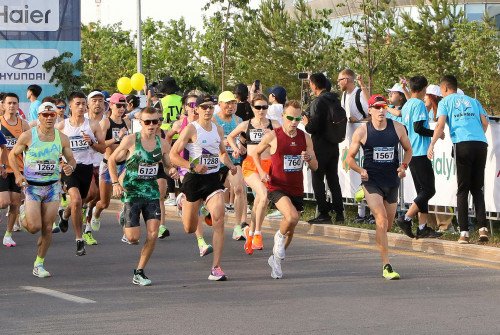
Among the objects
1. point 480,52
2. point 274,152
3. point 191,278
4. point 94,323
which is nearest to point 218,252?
point 191,278

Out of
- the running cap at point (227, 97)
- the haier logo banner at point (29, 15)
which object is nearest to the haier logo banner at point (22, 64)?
the haier logo banner at point (29, 15)

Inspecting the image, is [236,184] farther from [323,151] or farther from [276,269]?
[276,269]

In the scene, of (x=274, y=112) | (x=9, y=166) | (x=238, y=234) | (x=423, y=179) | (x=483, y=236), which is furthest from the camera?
(x=274, y=112)

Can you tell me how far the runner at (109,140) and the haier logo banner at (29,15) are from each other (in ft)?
45.4

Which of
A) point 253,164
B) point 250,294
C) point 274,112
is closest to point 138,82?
point 274,112

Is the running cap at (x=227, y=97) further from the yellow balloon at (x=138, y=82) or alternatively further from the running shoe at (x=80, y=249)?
the yellow balloon at (x=138, y=82)

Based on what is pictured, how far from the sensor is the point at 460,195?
500 inches

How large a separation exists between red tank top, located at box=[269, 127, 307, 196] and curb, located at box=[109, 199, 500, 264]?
221 centimetres

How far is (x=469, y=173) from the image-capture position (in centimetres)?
1269

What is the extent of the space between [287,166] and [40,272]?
9.36 feet

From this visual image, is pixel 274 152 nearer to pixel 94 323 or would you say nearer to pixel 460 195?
pixel 460 195

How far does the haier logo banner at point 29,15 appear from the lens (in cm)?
2789

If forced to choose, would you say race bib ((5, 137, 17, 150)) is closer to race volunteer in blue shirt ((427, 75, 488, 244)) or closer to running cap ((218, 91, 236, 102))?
running cap ((218, 91, 236, 102))

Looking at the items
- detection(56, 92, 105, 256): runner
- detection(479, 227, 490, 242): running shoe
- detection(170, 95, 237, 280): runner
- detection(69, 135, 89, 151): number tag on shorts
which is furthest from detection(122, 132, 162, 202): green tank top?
detection(479, 227, 490, 242): running shoe
